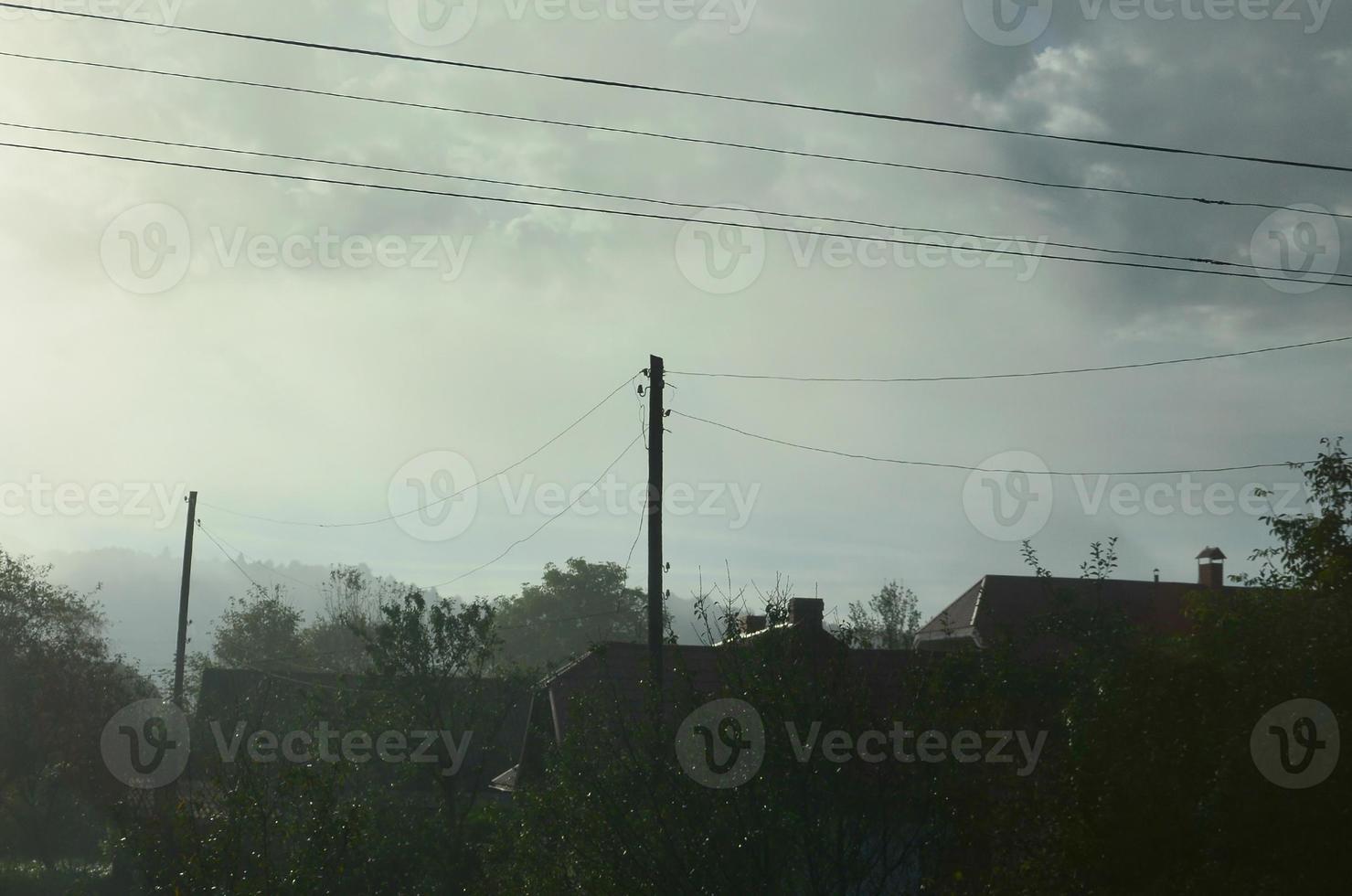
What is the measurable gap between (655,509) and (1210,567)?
35.0m

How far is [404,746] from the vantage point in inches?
727

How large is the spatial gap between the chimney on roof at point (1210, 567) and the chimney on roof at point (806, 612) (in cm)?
3217

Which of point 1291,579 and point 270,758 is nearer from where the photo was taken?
point 1291,579

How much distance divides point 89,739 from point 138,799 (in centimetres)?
2236

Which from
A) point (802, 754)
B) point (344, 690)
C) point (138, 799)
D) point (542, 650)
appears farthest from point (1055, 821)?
point (542, 650)

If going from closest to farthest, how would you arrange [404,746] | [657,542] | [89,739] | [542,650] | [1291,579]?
[1291,579], [657,542], [404,746], [89,739], [542,650]

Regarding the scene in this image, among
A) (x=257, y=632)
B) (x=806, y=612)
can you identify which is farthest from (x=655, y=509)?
(x=257, y=632)

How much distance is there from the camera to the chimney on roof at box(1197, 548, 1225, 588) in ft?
140

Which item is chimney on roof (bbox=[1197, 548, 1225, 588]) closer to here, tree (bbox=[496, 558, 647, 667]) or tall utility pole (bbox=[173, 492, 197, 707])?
tall utility pole (bbox=[173, 492, 197, 707])

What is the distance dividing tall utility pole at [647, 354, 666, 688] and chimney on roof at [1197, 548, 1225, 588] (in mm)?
33256

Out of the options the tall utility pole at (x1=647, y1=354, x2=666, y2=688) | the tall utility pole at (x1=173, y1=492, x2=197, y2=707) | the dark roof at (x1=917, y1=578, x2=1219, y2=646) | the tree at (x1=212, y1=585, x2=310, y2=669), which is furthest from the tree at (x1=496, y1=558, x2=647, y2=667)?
the tall utility pole at (x1=647, y1=354, x2=666, y2=688)

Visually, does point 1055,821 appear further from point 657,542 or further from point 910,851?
point 657,542

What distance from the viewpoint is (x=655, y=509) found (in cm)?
1513

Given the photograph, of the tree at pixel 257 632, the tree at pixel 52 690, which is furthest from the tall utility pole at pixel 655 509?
the tree at pixel 257 632
